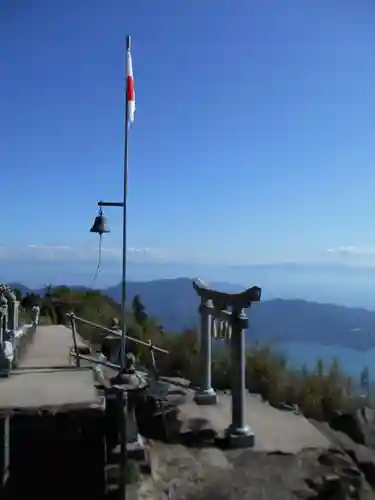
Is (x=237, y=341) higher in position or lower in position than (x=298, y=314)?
higher

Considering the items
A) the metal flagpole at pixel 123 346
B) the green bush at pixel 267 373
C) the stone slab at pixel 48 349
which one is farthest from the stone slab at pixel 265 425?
the stone slab at pixel 48 349

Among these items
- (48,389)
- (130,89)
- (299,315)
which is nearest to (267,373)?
(48,389)

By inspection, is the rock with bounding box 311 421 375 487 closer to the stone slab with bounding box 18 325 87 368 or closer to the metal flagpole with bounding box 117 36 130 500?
the metal flagpole with bounding box 117 36 130 500

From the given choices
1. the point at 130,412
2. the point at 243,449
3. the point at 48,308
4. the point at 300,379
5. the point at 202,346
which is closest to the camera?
the point at 130,412

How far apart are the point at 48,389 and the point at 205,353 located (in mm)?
3499

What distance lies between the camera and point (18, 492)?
285 inches

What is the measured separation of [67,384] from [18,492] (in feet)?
6.04

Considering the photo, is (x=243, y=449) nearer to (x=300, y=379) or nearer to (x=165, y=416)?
(x=165, y=416)

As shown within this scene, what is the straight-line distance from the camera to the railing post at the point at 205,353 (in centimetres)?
1060

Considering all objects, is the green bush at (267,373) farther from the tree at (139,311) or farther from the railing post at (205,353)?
the tree at (139,311)

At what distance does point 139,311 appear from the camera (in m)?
21.5

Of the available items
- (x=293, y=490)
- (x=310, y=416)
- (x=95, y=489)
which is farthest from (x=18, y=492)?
(x=310, y=416)

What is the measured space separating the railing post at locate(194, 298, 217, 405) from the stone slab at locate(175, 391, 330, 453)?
0.53ft

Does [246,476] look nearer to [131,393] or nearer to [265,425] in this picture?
[131,393]
